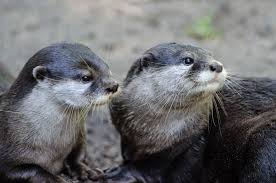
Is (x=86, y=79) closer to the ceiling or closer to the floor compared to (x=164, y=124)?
closer to the ceiling

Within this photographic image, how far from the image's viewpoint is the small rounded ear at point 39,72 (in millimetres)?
4488

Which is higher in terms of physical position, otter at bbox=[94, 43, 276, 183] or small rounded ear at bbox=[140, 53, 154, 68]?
small rounded ear at bbox=[140, 53, 154, 68]

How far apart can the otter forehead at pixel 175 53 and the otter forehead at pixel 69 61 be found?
41 cm

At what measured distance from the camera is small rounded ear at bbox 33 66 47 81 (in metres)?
4.49

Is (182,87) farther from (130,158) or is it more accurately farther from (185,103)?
(130,158)

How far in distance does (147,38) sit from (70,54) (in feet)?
10.8

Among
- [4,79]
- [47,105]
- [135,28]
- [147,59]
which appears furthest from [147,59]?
[135,28]

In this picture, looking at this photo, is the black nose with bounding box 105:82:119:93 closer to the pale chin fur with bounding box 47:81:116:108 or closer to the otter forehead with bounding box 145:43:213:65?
the pale chin fur with bounding box 47:81:116:108

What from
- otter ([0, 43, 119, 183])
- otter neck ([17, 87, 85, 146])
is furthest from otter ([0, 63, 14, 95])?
otter neck ([17, 87, 85, 146])

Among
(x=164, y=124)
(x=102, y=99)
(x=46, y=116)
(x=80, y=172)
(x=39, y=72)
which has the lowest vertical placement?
(x=80, y=172)

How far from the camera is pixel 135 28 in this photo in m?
7.92

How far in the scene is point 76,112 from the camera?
4.59 m

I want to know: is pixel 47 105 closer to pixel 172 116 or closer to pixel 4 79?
pixel 172 116

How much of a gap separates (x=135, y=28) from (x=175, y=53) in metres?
3.22
